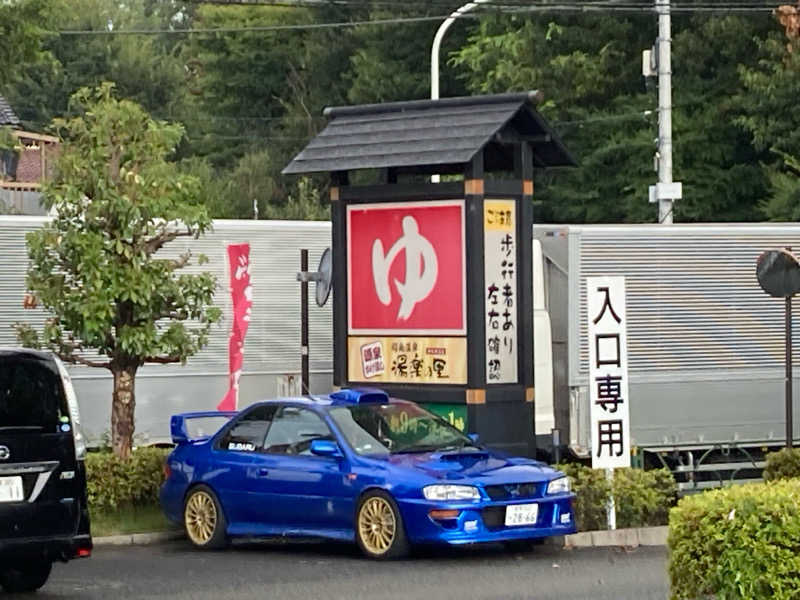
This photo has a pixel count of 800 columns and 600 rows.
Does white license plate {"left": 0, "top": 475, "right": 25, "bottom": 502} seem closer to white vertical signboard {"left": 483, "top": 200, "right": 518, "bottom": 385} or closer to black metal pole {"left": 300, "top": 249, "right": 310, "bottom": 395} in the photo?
white vertical signboard {"left": 483, "top": 200, "right": 518, "bottom": 385}

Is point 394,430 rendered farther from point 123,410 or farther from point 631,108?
point 631,108

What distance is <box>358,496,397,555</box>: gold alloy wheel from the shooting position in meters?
14.7

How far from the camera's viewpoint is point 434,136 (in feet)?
61.4

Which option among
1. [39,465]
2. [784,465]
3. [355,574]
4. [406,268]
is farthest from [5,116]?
[39,465]

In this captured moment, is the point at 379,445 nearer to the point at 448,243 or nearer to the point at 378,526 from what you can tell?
the point at 378,526

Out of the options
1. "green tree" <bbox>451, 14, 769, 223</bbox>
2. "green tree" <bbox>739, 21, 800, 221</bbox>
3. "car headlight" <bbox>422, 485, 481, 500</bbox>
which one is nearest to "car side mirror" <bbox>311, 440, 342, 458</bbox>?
"car headlight" <bbox>422, 485, 481, 500</bbox>

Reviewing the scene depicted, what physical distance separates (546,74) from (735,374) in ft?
74.0

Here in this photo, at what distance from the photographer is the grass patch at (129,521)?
683 inches

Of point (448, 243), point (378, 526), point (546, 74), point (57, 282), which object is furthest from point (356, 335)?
point (546, 74)

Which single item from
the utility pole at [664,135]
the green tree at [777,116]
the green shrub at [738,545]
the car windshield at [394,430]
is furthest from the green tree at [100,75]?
the green shrub at [738,545]

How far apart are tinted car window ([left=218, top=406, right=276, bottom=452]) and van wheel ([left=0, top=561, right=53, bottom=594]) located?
319 cm

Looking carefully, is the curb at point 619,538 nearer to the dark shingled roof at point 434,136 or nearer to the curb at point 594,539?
the curb at point 594,539

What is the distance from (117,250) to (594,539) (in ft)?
18.0

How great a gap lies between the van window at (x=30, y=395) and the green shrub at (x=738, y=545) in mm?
5630
